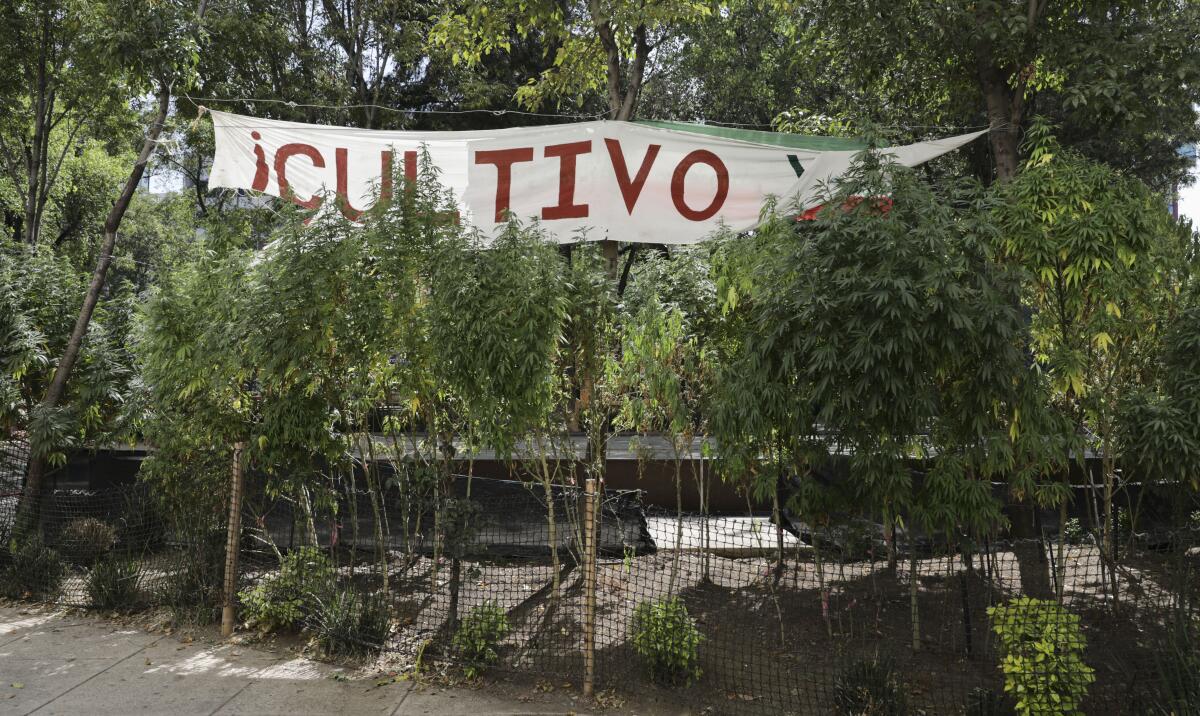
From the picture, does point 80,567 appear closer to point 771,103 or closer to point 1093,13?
point 1093,13

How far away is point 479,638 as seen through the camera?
239 inches

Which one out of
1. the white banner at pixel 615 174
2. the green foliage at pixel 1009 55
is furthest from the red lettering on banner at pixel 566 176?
the green foliage at pixel 1009 55

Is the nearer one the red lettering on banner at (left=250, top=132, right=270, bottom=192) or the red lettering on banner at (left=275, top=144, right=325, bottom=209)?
the red lettering on banner at (left=275, top=144, right=325, bottom=209)

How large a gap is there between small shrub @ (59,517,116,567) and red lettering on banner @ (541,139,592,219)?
531 cm

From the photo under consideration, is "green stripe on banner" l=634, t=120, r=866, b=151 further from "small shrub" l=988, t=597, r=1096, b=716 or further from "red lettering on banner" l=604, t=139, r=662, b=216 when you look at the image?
"small shrub" l=988, t=597, r=1096, b=716

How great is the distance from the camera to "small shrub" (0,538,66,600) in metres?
7.98

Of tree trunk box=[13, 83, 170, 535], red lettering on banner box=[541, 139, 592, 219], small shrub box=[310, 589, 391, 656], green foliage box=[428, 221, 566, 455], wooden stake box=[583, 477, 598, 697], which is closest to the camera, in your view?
wooden stake box=[583, 477, 598, 697]

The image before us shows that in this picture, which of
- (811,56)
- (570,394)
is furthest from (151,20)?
(811,56)

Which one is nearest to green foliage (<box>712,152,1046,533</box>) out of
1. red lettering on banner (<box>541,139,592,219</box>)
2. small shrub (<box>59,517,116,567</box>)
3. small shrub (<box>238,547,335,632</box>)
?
red lettering on banner (<box>541,139,592,219</box>)

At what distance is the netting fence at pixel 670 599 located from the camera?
206 inches

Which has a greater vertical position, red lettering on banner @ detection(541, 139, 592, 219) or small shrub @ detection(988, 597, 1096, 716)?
red lettering on banner @ detection(541, 139, 592, 219)

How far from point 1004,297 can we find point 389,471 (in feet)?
22.0

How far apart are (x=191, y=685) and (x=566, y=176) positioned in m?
5.07

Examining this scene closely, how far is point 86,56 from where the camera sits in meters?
10.0
